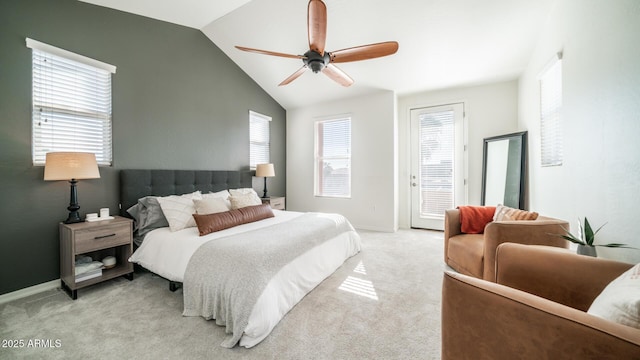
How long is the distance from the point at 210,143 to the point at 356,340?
3467 mm

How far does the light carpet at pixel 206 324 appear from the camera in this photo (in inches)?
57.2

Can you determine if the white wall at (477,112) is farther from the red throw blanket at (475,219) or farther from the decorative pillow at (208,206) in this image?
the decorative pillow at (208,206)

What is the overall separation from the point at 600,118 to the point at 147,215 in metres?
4.22

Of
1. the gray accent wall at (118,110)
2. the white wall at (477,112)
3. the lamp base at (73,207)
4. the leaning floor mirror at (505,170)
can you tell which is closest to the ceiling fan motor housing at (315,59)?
the gray accent wall at (118,110)

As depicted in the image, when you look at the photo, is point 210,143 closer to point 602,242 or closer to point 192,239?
point 192,239

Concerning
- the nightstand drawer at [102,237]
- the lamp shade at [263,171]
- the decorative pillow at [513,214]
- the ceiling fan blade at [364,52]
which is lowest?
the nightstand drawer at [102,237]

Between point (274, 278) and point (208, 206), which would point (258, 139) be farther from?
point (274, 278)

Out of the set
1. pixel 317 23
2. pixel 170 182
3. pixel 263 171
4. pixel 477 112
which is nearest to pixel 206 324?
pixel 170 182

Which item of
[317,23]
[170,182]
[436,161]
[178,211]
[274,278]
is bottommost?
[274,278]

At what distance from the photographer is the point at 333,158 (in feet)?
16.5

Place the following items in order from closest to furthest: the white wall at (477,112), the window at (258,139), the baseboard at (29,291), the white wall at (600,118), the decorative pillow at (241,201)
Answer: the white wall at (600,118) < the baseboard at (29,291) < the decorative pillow at (241,201) < the white wall at (477,112) < the window at (258,139)

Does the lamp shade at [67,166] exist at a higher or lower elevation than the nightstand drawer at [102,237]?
higher

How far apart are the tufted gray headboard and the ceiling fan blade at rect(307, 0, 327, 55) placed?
8.24ft

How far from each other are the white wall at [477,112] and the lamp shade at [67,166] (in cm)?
476
